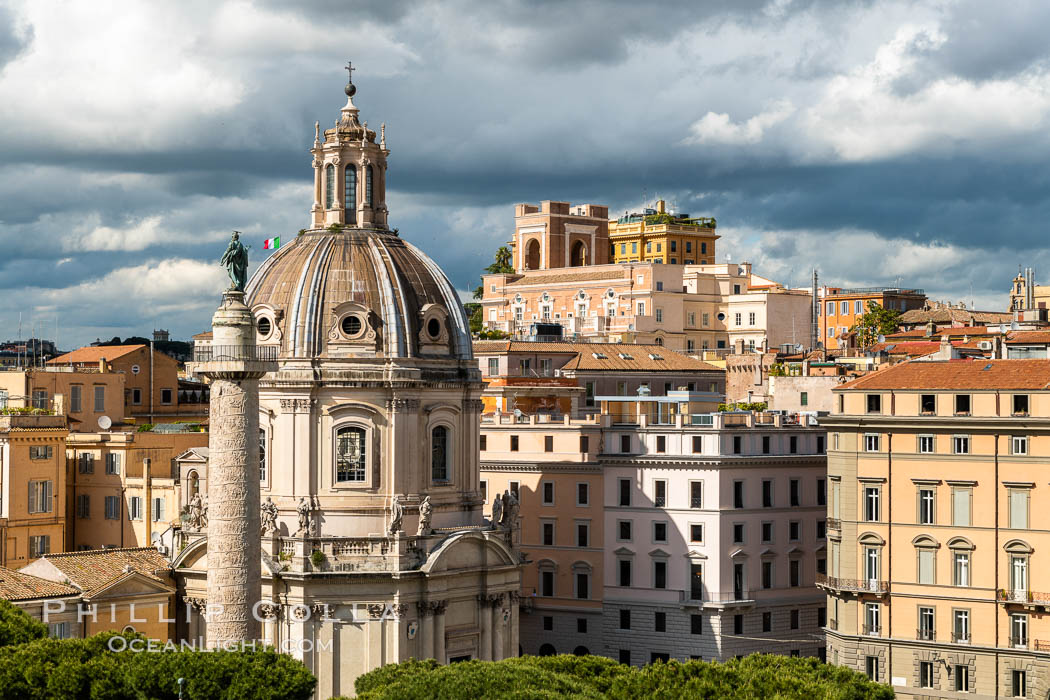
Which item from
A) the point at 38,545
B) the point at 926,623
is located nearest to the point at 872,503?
the point at 926,623

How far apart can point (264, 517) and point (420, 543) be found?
235 inches

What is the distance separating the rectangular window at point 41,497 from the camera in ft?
280

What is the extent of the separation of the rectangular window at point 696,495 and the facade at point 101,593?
22.8m

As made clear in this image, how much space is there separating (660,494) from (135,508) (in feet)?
74.6

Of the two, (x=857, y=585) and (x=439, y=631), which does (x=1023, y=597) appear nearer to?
(x=857, y=585)

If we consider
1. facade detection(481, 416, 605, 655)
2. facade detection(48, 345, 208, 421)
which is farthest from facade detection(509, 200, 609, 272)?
facade detection(481, 416, 605, 655)

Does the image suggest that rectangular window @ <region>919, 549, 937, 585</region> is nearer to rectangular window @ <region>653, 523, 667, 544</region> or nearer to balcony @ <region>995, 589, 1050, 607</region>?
balcony @ <region>995, 589, 1050, 607</region>

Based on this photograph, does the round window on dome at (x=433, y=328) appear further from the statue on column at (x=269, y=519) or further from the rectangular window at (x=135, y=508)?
the rectangular window at (x=135, y=508)

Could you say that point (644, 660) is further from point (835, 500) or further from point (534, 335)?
point (534, 335)

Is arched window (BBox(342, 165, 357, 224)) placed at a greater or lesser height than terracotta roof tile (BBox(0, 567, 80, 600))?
greater

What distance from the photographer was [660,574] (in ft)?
289

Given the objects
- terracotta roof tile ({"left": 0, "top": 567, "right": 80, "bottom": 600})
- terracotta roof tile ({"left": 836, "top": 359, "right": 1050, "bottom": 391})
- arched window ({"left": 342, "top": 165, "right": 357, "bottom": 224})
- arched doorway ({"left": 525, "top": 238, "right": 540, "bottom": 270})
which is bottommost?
terracotta roof tile ({"left": 0, "top": 567, "right": 80, "bottom": 600})

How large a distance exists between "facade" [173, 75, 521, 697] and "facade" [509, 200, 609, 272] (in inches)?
3009

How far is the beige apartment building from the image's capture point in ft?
243
